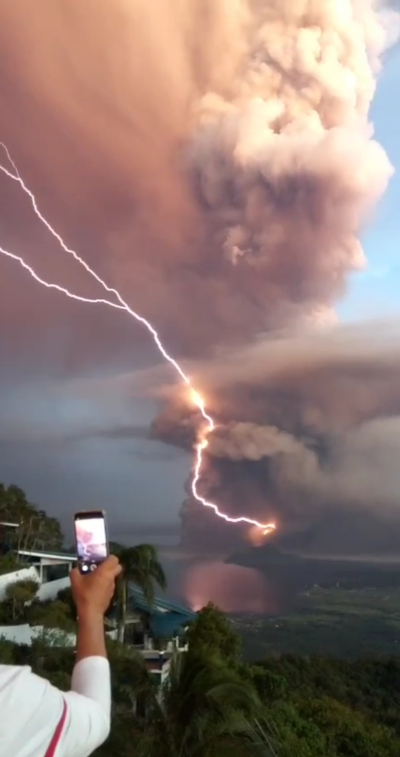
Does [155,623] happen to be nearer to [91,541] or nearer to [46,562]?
[46,562]

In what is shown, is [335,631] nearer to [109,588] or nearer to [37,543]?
[37,543]

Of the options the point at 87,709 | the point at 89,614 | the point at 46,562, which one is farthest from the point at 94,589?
the point at 46,562

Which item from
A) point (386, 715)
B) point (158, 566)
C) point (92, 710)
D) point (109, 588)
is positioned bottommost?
point (386, 715)

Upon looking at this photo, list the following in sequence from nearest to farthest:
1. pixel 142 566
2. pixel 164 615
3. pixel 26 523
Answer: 1. pixel 142 566
2. pixel 164 615
3. pixel 26 523

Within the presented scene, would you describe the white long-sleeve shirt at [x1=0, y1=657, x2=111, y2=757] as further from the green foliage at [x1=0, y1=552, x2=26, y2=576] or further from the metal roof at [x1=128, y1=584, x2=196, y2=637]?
the metal roof at [x1=128, y1=584, x2=196, y2=637]


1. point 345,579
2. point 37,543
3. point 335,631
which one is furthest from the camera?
point 345,579

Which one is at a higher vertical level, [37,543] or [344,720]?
[37,543]

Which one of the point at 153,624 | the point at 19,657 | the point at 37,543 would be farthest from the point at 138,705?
the point at 37,543
